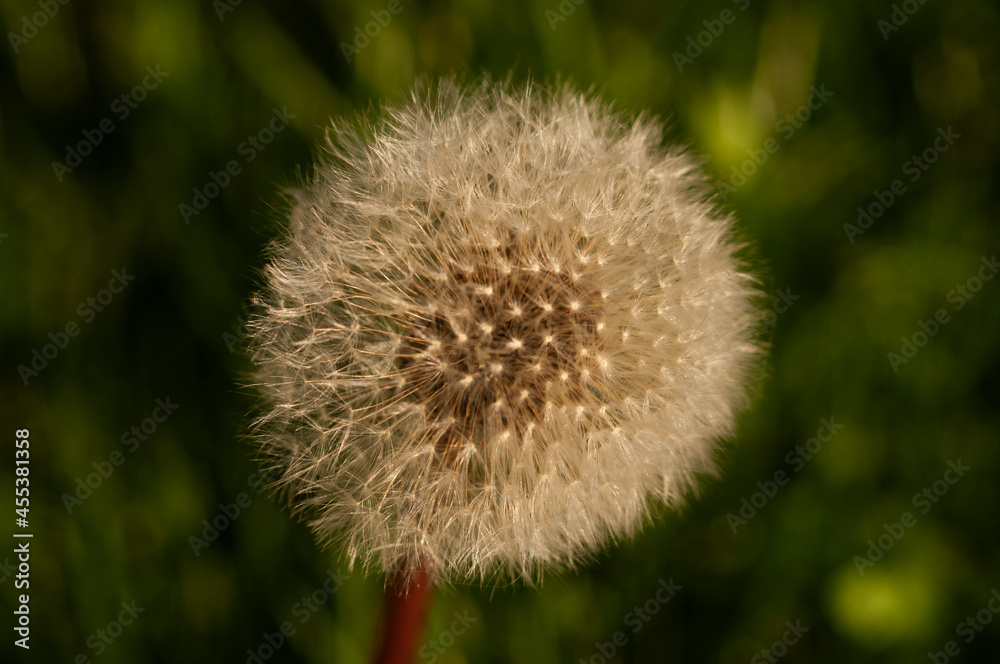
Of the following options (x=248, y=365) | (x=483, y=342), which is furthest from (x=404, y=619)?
(x=248, y=365)

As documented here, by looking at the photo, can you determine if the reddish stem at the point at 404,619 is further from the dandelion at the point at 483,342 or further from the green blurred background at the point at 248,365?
the green blurred background at the point at 248,365

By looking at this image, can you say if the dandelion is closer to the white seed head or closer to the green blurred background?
the white seed head

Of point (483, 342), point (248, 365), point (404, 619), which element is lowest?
point (248, 365)

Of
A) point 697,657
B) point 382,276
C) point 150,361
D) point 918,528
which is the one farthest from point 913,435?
point 150,361

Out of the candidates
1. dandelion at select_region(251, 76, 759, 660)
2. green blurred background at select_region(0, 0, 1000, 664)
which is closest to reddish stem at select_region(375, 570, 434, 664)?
dandelion at select_region(251, 76, 759, 660)

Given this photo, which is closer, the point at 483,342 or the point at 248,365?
the point at 483,342

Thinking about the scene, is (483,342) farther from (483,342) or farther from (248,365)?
(248,365)
